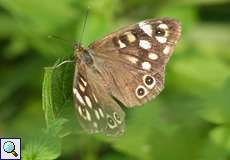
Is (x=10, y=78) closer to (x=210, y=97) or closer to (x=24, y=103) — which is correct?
(x=24, y=103)

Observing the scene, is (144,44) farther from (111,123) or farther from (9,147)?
(9,147)

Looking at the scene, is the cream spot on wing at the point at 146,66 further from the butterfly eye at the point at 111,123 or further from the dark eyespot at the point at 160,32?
the butterfly eye at the point at 111,123

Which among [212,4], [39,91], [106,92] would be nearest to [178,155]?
[106,92]

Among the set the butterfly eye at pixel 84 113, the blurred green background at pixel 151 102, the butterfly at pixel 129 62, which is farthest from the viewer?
the blurred green background at pixel 151 102

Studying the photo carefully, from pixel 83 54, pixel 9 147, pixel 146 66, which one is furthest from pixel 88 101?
pixel 9 147

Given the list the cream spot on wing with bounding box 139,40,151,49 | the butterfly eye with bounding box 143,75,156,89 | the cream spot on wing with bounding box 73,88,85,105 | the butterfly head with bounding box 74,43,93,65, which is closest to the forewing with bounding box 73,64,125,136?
the cream spot on wing with bounding box 73,88,85,105

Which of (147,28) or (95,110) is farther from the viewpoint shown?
(147,28)

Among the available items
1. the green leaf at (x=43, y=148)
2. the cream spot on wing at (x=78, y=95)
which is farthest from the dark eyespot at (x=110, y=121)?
the green leaf at (x=43, y=148)
